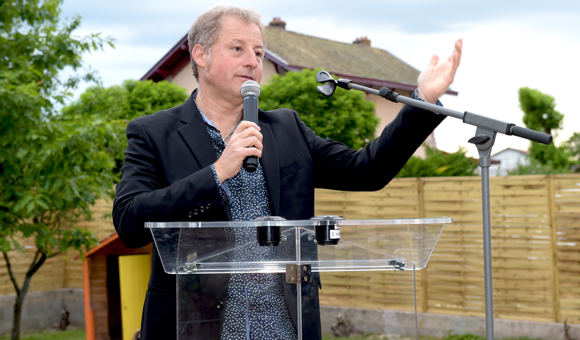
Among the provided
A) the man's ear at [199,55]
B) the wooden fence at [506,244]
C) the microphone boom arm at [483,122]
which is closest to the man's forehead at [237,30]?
the man's ear at [199,55]

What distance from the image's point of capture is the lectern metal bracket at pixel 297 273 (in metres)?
1.65

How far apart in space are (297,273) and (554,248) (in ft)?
22.8

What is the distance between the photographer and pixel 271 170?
2105 mm

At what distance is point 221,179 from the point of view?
1782 mm

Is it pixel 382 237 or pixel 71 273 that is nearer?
pixel 382 237

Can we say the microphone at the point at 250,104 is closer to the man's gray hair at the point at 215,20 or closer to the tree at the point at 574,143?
the man's gray hair at the point at 215,20

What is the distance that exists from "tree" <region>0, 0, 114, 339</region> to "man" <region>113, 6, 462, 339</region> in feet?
15.4

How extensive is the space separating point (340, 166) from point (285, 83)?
1186 centimetres

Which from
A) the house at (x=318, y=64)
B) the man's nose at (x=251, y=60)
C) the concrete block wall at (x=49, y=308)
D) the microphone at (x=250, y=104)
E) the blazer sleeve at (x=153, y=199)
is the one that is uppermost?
the house at (x=318, y=64)

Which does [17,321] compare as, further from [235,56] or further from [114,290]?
[235,56]

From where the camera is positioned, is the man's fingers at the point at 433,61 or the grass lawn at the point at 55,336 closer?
the man's fingers at the point at 433,61

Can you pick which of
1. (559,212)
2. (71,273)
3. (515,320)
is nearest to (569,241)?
(559,212)

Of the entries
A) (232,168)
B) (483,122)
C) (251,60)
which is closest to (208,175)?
(232,168)

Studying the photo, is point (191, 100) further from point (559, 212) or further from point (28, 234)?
point (559, 212)
